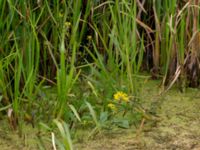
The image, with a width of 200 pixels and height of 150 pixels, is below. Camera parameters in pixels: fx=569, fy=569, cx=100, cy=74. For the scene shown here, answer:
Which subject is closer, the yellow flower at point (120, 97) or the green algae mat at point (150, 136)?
the green algae mat at point (150, 136)

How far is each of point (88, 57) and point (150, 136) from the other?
51 cm

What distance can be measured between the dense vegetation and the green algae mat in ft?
0.11

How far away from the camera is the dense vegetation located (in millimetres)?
1678

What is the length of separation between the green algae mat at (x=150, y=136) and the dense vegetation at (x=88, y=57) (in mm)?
33

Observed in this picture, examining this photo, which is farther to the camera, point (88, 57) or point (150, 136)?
point (88, 57)

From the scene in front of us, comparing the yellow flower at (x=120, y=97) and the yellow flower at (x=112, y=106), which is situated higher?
the yellow flower at (x=120, y=97)

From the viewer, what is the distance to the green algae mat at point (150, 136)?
1605mm

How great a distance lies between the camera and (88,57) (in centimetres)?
207

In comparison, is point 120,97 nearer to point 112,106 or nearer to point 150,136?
point 112,106

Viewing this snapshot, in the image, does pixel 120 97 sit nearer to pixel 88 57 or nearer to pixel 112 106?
pixel 112 106

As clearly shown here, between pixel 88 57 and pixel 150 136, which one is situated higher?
pixel 88 57

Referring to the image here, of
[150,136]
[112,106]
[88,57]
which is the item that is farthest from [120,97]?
[88,57]

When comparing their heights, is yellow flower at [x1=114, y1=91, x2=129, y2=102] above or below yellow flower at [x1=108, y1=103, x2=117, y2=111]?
above

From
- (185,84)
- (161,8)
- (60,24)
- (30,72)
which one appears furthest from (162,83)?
(30,72)
